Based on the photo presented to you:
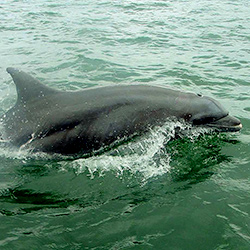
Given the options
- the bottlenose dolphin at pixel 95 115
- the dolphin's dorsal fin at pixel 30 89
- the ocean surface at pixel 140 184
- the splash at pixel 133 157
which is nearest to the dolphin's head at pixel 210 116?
the bottlenose dolphin at pixel 95 115

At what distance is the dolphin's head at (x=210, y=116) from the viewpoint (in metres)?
6.39

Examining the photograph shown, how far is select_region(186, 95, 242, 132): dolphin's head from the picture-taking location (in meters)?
6.39

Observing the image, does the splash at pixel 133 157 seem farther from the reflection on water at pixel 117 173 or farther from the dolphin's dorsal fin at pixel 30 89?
the dolphin's dorsal fin at pixel 30 89

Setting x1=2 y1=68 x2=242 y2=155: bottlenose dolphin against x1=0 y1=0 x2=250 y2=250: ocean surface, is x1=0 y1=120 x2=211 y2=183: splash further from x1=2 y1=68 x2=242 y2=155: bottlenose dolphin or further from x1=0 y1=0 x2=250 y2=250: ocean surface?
x1=2 y1=68 x2=242 y2=155: bottlenose dolphin

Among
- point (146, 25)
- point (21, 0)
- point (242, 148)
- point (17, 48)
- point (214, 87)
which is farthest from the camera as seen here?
point (21, 0)

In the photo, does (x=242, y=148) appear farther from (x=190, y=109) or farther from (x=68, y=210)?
(x=68, y=210)

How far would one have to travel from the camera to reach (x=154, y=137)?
635cm

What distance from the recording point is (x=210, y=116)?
6.41 metres

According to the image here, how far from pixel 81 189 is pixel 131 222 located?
1188mm

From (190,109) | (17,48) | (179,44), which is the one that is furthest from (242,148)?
(17,48)

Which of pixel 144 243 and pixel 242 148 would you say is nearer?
pixel 144 243

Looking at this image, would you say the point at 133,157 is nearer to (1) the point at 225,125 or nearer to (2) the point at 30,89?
(1) the point at 225,125

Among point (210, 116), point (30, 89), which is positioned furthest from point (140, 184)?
point (30, 89)

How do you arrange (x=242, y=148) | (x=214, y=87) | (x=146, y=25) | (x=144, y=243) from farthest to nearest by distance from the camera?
(x=146, y=25) → (x=214, y=87) → (x=242, y=148) → (x=144, y=243)
